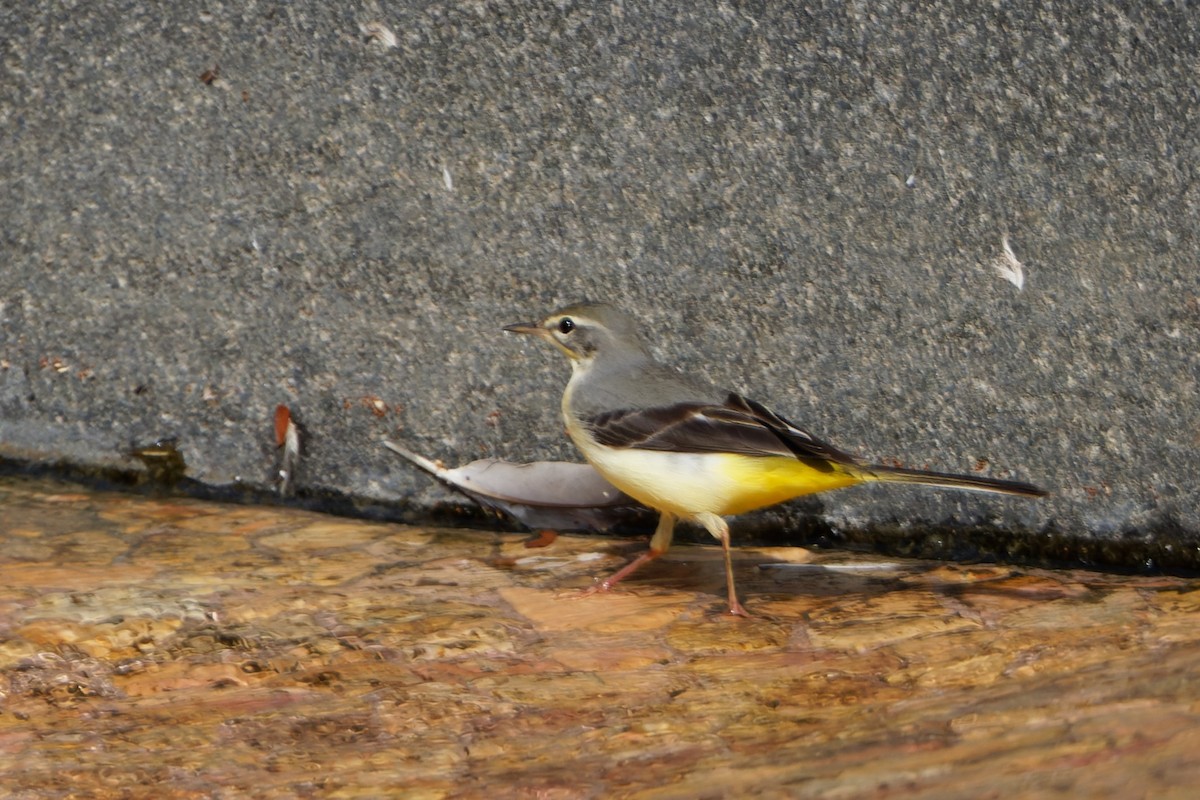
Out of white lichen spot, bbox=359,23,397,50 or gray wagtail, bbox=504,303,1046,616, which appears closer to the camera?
gray wagtail, bbox=504,303,1046,616

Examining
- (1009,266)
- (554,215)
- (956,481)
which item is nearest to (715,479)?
(956,481)

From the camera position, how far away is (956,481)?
14.2ft

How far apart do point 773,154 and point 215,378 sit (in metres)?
2.57

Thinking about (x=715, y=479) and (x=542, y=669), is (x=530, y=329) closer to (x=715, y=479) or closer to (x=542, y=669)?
(x=715, y=479)

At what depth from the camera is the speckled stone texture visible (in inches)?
207

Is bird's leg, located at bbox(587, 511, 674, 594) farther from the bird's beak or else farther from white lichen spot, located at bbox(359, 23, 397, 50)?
white lichen spot, located at bbox(359, 23, 397, 50)

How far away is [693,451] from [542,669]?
42.3 inches

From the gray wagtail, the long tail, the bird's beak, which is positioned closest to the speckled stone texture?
the bird's beak

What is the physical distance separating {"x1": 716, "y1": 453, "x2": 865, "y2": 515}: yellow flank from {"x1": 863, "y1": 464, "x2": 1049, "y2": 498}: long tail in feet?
0.27

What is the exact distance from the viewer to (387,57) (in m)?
5.49

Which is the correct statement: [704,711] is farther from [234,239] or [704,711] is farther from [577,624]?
[234,239]

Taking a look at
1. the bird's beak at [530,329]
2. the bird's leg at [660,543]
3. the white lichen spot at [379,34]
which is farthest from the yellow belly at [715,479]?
the white lichen spot at [379,34]

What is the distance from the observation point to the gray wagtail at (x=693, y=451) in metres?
4.42

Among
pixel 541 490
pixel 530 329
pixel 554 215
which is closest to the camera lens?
pixel 530 329
